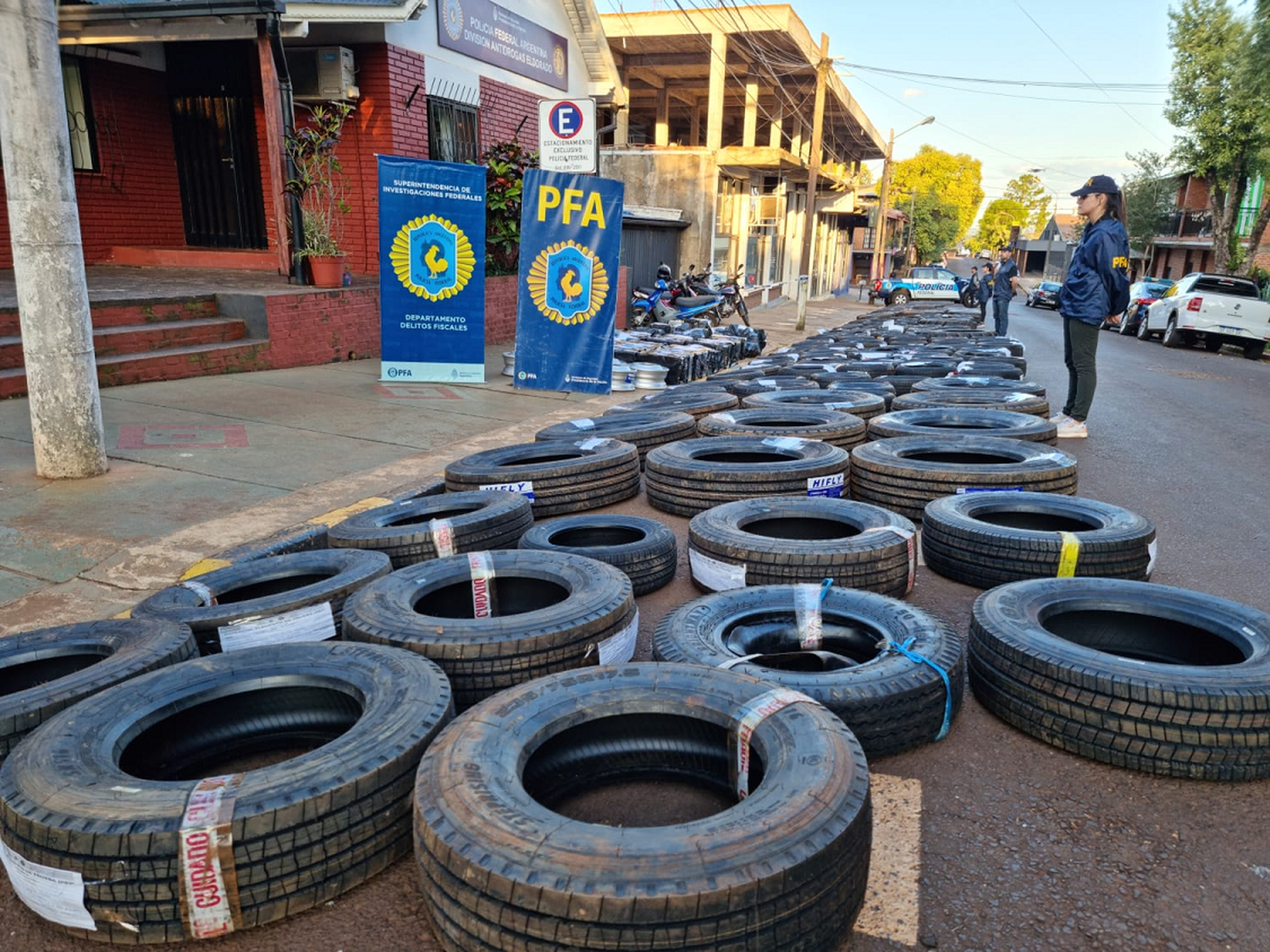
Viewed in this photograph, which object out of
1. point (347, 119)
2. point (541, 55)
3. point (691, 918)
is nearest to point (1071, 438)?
point (691, 918)

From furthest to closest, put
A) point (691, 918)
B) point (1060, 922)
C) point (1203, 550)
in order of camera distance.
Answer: point (1203, 550) < point (1060, 922) < point (691, 918)

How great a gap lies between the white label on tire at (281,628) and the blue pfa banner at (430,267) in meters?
6.82

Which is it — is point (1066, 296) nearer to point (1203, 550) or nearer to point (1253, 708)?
point (1203, 550)

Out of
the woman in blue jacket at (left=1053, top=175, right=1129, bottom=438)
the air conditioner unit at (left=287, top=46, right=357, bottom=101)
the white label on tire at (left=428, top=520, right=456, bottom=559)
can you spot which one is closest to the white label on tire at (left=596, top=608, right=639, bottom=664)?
the white label on tire at (left=428, top=520, right=456, bottom=559)

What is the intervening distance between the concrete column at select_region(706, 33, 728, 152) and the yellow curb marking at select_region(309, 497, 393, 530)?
2203cm

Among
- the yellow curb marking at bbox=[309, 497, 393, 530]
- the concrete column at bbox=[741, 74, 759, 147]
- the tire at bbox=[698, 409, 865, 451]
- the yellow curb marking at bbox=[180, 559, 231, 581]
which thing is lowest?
the yellow curb marking at bbox=[180, 559, 231, 581]

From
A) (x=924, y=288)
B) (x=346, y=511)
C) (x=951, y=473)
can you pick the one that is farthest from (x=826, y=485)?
(x=924, y=288)

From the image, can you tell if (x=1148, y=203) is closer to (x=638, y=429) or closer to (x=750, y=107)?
(x=750, y=107)

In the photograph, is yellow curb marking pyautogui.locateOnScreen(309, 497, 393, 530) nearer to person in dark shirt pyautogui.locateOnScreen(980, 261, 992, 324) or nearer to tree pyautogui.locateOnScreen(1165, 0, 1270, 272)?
person in dark shirt pyautogui.locateOnScreen(980, 261, 992, 324)

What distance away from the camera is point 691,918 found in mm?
1734

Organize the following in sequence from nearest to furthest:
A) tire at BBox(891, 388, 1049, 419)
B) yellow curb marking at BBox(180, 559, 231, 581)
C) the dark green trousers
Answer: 1. yellow curb marking at BBox(180, 559, 231, 581)
2. tire at BBox(891, 388, 1049, 419)
3. the dark green trousers

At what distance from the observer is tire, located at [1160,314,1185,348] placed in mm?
21172

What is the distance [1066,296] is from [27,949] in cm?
822

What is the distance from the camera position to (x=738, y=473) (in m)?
5.11
